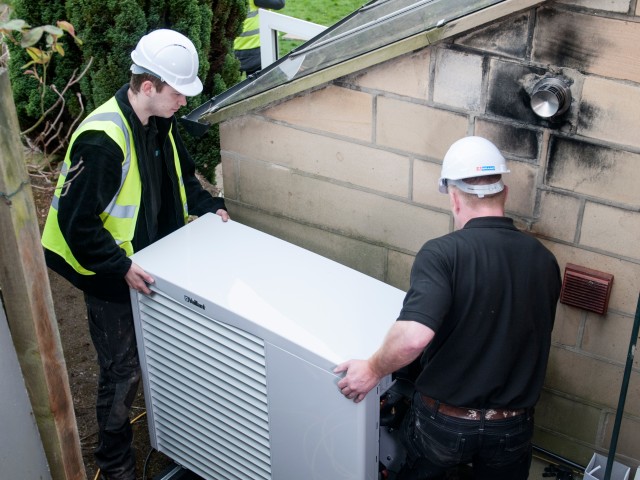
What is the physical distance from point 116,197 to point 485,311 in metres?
1.63

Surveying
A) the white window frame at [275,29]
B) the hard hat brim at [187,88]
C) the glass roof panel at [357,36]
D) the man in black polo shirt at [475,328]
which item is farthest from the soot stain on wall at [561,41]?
the white window frame at [275,29]

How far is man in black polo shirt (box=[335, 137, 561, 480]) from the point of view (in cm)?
289

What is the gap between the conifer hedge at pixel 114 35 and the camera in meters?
5.18

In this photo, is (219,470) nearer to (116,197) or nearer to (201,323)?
(201,323)

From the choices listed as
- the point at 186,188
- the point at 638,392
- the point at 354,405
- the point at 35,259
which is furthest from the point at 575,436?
the point at 35,259

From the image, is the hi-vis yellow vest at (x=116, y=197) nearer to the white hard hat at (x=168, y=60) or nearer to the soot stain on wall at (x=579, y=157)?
the white hard hat at (x=168, y=60)

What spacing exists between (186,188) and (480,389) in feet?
6.01

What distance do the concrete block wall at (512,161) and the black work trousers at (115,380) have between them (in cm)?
90

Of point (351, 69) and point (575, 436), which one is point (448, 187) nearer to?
point (351, 69)

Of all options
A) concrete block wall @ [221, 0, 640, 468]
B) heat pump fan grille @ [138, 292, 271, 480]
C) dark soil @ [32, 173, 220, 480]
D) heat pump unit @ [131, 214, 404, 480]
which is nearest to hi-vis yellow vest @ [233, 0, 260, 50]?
dark soil @ [32, 173, 220, 480]

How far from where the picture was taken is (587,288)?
3.37m

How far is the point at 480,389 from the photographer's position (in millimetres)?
3023

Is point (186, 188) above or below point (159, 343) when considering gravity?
above

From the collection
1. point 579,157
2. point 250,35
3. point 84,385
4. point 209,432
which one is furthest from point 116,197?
point 250,35
